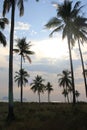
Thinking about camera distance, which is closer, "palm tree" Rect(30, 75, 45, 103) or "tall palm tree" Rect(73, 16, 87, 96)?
"tall palm tree" Rect(73, 16, 87, 96)

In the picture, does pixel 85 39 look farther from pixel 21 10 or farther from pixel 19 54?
pixel 19 54

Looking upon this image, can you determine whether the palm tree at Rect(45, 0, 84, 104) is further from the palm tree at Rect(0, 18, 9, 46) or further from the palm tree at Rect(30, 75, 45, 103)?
the palm tree at Rect(30, 75, 45, 103)

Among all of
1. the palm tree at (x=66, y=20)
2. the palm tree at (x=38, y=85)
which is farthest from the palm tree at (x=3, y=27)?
the palm tree at (x=38, y=85)

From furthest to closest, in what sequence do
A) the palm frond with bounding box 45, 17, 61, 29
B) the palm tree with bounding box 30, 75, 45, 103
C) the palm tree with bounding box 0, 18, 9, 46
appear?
the palm tree with bounding box 30, 75, 45, 103 → the palm frond with bounding box 45, 17, 61, 29 → the palm tree with bounding box 0, 18, 9, 46

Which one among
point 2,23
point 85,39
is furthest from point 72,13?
point 2,23

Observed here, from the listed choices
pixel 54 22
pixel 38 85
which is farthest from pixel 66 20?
pixel 38 85

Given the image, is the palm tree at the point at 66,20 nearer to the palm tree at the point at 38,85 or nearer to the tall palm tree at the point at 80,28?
the tall palm tree at the point at 80,28

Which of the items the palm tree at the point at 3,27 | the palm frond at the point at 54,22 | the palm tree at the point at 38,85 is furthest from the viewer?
the palm tree at the point at 38,85

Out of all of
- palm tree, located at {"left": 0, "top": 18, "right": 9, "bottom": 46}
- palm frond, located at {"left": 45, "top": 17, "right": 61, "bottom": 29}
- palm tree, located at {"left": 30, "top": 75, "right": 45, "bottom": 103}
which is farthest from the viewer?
palm tree, located at {"left": 30, "top": 75, "right": 45, "bottom": 103}

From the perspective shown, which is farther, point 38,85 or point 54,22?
point 38,85

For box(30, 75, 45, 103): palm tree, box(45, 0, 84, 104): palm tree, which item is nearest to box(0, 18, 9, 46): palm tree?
box(45, 0, 84, 104): palm tree

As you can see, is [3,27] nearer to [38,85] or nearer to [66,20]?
[66,20]

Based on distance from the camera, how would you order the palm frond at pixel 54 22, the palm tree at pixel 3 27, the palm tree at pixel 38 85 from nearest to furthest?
1. the palm tree at pixel 3 27
2. the palm frond at pixel 54 22
3. the palm tree at pixel 38 85

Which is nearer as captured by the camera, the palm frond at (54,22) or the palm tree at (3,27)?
the palm tree at (3,27)
